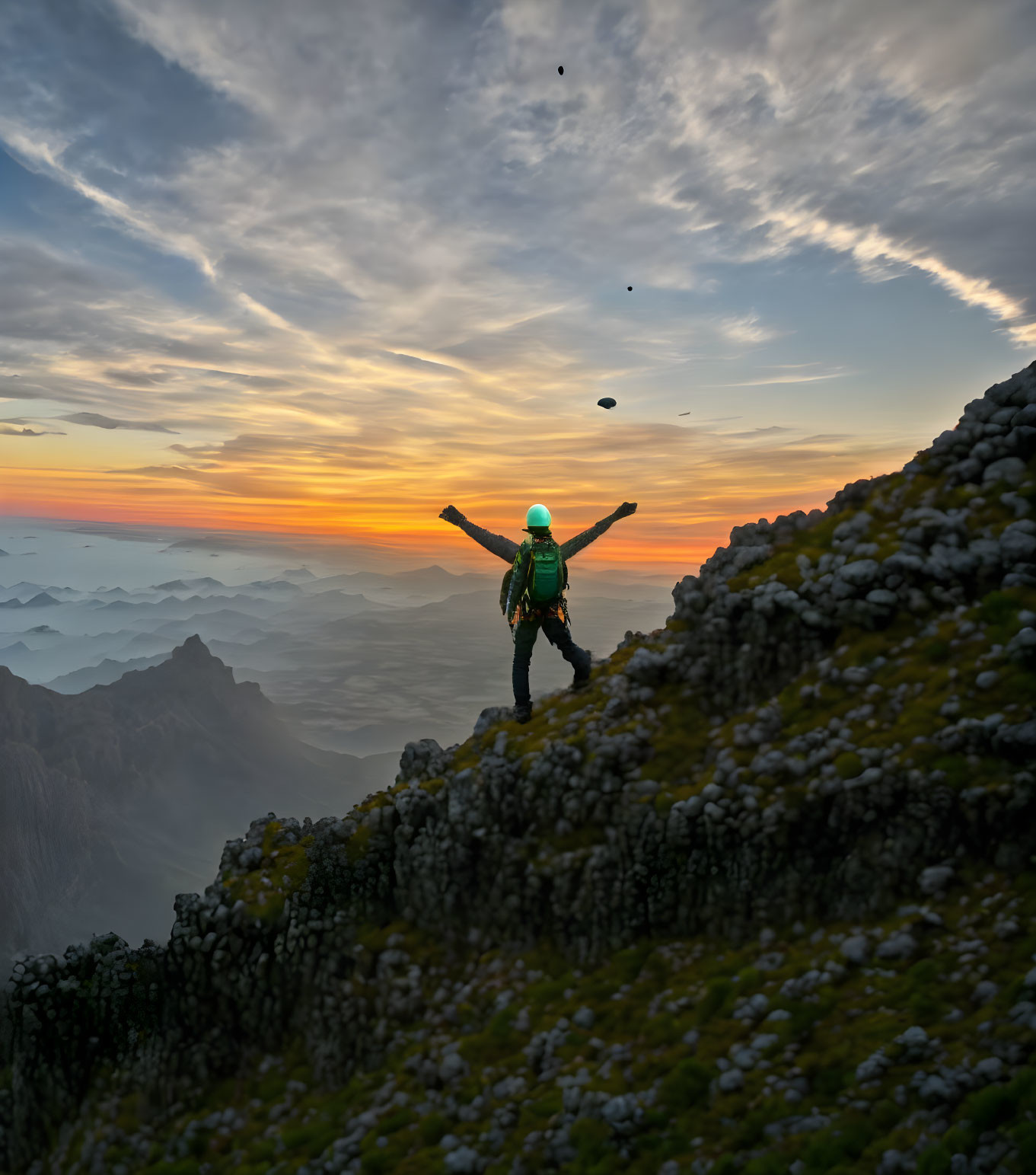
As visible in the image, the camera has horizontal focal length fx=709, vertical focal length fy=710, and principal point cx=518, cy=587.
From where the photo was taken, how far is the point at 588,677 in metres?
20.5

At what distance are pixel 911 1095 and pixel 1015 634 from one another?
8130 mm

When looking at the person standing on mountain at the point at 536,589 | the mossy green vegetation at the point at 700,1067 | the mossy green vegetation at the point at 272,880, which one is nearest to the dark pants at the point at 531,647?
the person standing on mountain at the point at 536,589

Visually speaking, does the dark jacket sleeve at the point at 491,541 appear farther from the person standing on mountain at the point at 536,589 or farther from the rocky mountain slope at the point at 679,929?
the rocky mountain slope at the point at 679,929

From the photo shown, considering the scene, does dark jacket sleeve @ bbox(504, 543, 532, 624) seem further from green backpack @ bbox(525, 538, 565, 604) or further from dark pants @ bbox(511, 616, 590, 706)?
dark pants @ bbox(511, 616, 590, 706)

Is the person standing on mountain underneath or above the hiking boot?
above

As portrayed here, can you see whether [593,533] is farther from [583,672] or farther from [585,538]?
[583,672]

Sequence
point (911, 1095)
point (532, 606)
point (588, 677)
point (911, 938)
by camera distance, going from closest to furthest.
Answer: point (911, 1095)
point (911, 938)
point (532, 606)
point (588, 677)

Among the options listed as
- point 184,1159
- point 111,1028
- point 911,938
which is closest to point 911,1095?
point 911,938

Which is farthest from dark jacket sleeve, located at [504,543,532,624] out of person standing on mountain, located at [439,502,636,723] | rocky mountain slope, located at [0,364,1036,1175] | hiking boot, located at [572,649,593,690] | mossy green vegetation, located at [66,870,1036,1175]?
mossy green vegetation, located at [66,870,1036,1175]

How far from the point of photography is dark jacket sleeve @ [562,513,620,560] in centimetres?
1969

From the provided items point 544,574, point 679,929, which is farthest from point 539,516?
point 679,929

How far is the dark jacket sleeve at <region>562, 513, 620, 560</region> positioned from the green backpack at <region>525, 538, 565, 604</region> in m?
0.69

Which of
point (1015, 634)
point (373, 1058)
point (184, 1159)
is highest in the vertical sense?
point (1015, 634)

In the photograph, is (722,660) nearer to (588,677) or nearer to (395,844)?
(588,677)
